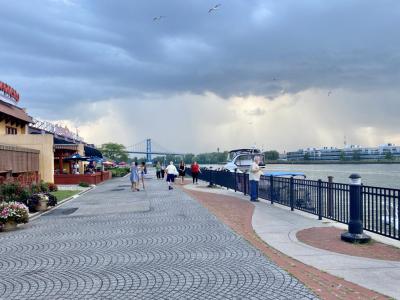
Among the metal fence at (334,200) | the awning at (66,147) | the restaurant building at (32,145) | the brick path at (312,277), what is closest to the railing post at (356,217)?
the metal fence at (334,200)

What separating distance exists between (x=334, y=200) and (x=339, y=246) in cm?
307

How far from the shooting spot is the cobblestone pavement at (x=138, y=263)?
5.61 meters

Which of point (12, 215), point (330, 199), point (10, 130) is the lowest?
point (12, 215)

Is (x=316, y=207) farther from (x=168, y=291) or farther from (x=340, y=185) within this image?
(x=168, y=291)

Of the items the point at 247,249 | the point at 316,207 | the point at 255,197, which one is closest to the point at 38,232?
the point at 247,249

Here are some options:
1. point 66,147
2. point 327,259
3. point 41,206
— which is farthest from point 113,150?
point 327,259

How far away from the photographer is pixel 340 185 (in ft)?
34.0

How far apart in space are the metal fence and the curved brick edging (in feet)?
1.98

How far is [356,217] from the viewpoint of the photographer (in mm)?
8586

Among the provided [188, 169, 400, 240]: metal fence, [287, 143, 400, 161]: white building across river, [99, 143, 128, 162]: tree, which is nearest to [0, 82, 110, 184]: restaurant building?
[188, 169, 400, 240]: metal fence

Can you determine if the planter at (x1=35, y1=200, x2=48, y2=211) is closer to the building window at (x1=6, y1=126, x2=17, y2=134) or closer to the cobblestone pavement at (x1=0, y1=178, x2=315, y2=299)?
the cobblestone pavement at (x1=0, y1=178, x2=315, y2=299)

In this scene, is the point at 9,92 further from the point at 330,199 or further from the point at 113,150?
the point at 113,150

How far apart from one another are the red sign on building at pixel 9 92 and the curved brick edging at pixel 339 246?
29882 millimetres

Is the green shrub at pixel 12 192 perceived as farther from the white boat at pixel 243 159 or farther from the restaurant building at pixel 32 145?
the white boat at pixel 243 159
